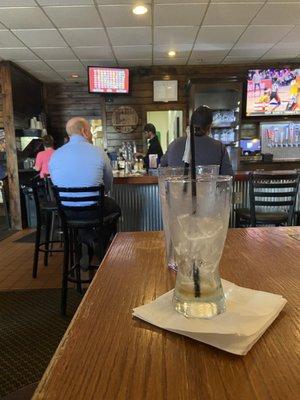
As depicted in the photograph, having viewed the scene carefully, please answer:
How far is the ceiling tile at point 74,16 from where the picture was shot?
3.68 meters

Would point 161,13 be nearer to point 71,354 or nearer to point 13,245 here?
point 13,245

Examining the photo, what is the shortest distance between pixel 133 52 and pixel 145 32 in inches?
34.2

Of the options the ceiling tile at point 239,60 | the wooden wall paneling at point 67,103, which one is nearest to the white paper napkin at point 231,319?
the ceiling tile at point 239,60

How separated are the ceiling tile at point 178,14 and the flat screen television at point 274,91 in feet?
6.89

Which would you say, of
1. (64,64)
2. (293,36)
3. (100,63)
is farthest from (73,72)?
(293,36)

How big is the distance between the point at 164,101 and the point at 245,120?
5.20 ft

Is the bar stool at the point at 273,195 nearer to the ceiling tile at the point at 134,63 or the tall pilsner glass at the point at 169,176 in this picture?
the tall pilsner glass at the point at 169,176

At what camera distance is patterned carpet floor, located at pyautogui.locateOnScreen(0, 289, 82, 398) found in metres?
1.87

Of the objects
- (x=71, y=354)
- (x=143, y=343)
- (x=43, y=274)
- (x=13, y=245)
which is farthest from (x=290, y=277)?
(x=13, y=245)

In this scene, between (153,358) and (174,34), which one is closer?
(153,358)

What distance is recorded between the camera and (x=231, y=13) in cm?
391

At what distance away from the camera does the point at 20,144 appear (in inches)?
241

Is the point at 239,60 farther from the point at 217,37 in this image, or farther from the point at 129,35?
the point at 129,35

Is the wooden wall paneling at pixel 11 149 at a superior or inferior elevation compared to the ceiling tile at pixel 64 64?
inferior
